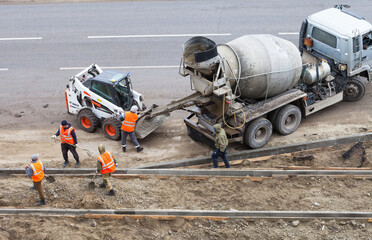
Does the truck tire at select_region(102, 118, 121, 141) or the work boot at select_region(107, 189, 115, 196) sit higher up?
the truck tire at select_region(102, 118, 121, 141)

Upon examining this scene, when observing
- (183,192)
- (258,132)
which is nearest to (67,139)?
(183,192)

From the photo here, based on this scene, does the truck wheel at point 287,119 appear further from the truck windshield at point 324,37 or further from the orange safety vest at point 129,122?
the orange safety vest at point 129,122

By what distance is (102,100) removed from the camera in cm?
1505

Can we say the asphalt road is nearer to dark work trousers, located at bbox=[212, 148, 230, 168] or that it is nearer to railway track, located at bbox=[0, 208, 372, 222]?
dark work trousers, located at bbox=[212, 148, 230, 168]

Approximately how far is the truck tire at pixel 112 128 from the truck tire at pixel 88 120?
17.0 inches

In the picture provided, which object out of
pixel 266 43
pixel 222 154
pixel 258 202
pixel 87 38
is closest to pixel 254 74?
pixel 266 43

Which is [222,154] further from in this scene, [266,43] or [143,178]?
[266,43]

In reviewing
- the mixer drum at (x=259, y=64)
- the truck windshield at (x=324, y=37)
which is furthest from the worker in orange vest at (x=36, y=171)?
the truck windshield at (x=324, y=37)

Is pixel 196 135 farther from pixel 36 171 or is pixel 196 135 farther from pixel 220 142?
pixel 36 171

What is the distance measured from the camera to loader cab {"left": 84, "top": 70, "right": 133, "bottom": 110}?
49.1ft

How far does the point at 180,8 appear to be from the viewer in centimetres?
2311

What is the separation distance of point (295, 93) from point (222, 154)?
3305 millimetres

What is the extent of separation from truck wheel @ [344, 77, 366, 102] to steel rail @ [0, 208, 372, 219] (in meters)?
6.34

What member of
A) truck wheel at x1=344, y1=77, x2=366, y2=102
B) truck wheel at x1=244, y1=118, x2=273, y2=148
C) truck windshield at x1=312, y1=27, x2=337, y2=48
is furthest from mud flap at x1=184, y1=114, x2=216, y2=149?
truck wheel at x1=344, y1=77, x2=366, y2=102
